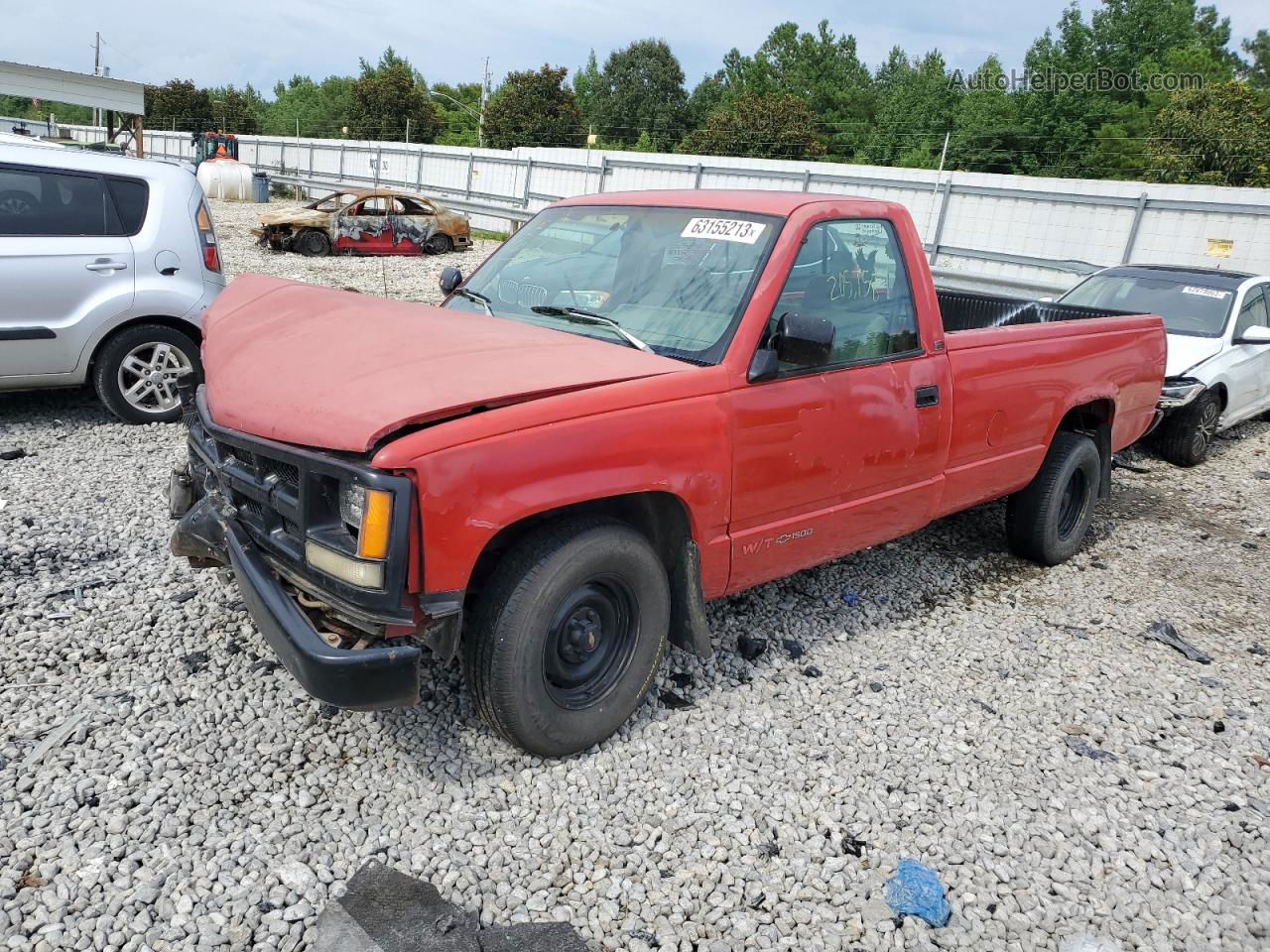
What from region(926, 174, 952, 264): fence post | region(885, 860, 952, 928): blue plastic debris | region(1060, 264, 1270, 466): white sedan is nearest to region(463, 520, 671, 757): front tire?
region(885, 860, 952, 928): blue plastic debris

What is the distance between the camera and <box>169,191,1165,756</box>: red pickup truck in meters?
2.69

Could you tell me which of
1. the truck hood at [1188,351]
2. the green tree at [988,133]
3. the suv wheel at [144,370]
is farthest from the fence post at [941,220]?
the green tree at [988,133]

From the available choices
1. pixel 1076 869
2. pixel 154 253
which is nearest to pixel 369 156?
pixel 154 253

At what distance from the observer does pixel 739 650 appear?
4156 mm

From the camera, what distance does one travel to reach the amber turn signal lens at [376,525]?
2570 mm

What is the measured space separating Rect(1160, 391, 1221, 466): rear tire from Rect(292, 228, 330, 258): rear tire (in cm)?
1657

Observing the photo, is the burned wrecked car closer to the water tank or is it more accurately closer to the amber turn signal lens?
the water tank

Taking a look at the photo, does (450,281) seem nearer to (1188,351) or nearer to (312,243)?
(1188,351)

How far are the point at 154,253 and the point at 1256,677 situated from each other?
23.2ft

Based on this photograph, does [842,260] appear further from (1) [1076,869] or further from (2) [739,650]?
(1) [1076,869]

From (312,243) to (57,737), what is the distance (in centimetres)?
1790

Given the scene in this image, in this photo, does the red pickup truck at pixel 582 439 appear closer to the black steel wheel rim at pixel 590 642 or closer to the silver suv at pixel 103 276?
the black steel wheel rim at pixel 590 642

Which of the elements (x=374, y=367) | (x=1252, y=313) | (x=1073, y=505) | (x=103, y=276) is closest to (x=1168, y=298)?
(x=1252, y=313)

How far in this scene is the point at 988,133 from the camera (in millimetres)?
51375
